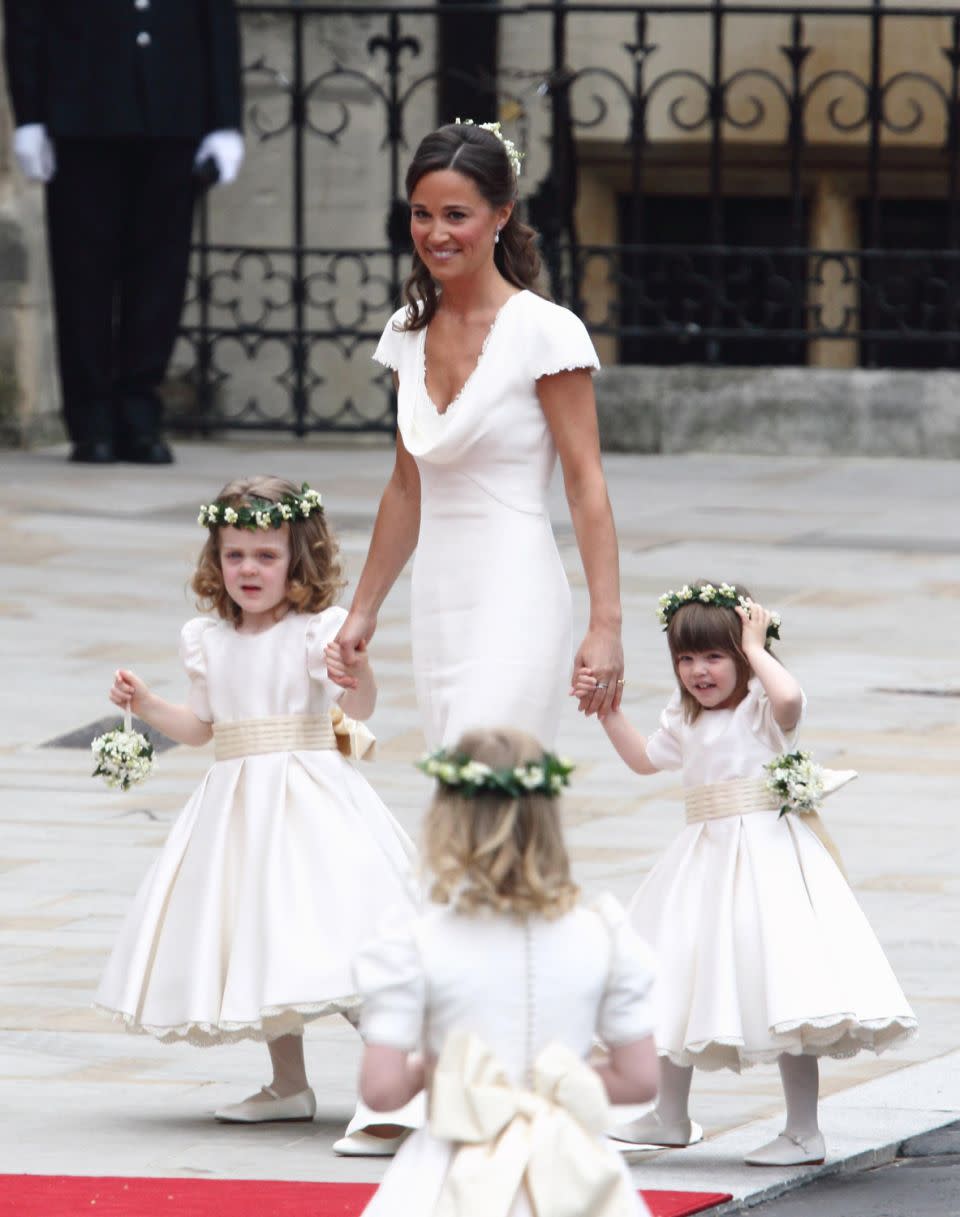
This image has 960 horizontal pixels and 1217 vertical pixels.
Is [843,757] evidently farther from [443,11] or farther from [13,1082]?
[443,11]

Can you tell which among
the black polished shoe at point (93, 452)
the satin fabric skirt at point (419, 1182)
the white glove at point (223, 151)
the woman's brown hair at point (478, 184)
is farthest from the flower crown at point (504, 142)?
the black polished shoe at point (93, 452)

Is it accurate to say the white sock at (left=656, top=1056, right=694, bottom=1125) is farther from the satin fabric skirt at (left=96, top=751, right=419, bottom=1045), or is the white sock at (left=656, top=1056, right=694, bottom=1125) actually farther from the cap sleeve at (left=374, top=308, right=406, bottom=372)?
the cap sleeve at (left=374, top=308, right=406, bottom=372)

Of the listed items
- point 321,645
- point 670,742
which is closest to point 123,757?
point 321,645

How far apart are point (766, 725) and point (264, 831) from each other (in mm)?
958

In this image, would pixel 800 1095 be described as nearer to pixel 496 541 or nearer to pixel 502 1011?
pixel 496 541

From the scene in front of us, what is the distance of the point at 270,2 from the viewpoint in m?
17.2

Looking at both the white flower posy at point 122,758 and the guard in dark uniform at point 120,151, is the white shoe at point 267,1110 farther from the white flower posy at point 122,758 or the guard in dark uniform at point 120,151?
the guard in dark uniform at point 120,151

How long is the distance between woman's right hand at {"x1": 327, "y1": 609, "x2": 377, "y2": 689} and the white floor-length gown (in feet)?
0.40

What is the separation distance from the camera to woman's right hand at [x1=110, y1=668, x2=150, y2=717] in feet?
18.3

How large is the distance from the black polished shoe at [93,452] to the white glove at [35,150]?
1.39 meters

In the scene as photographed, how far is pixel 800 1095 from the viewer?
532 centimetres

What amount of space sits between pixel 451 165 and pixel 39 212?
10.8 meters

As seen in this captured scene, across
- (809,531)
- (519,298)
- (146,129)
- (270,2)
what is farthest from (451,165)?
(270,2)

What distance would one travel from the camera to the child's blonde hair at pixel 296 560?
574 centimetres
